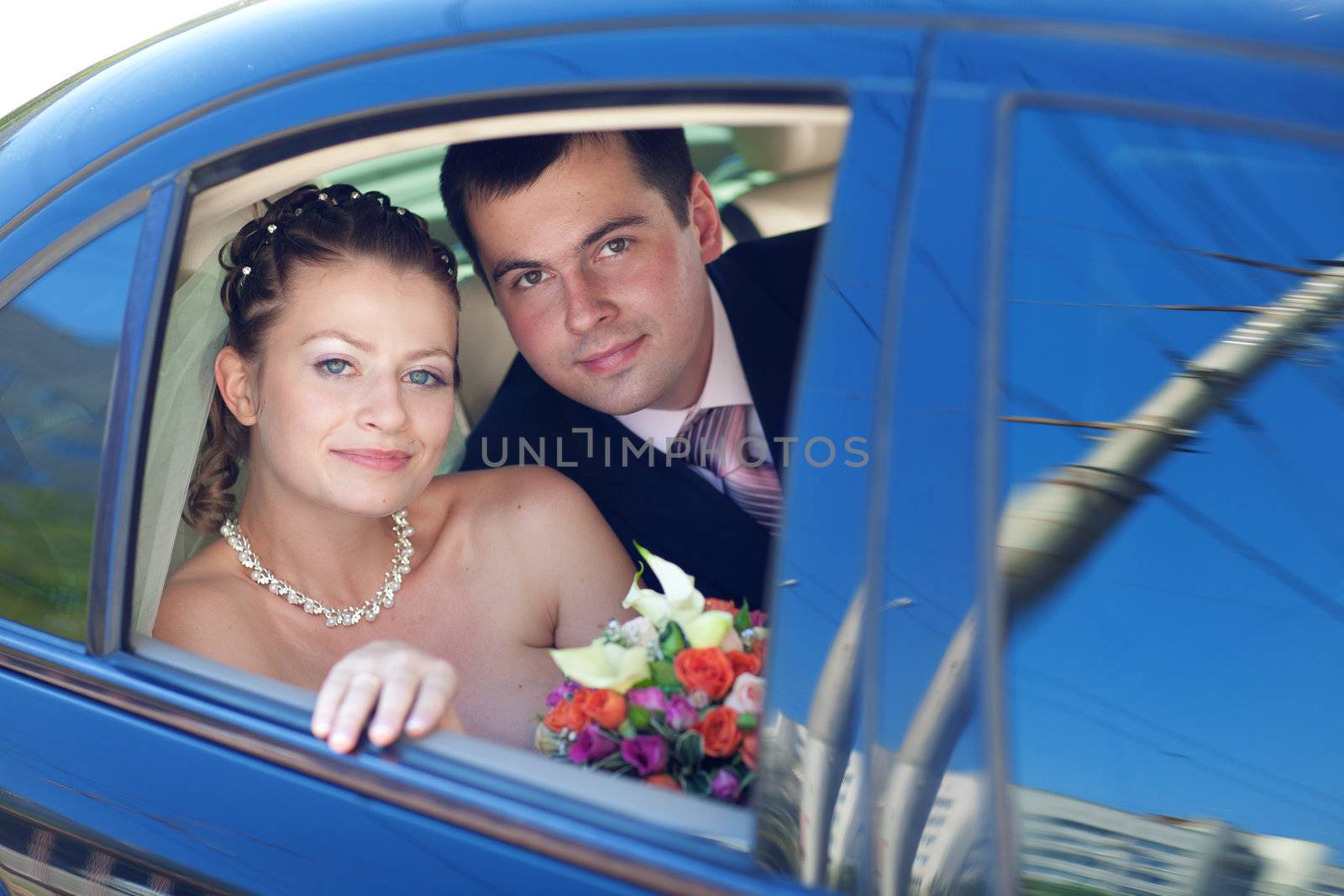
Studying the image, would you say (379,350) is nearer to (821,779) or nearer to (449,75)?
(449,75)

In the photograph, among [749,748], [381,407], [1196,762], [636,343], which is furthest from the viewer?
[636,343]

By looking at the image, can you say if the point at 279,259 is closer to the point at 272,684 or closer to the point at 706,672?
the point at 272,684

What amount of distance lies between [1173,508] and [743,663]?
70cm

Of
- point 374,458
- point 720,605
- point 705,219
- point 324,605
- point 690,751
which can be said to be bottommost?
point 690,751

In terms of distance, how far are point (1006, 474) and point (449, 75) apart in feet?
2.05

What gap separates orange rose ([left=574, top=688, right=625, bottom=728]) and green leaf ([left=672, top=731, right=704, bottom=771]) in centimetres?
11

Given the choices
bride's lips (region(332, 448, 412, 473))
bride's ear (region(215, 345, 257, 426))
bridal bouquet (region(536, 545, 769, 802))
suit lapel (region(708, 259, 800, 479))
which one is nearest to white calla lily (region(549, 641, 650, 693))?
bridal bouquet (region(536, 545, 769, 802))

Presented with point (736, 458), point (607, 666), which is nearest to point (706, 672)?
point (607, 666)

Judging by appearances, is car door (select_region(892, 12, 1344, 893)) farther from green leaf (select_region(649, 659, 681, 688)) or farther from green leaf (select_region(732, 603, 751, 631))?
green leaf (select_region(732, 603, 751, 631))

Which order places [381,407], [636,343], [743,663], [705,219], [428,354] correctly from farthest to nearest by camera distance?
[705,219], [636,343], [428,354], [381,407], [743,663]

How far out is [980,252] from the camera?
3.39ft

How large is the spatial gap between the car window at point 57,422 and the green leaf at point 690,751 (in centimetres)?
66

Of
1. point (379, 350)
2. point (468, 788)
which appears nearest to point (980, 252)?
point (468, 788)

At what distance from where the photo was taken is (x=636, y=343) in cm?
247
